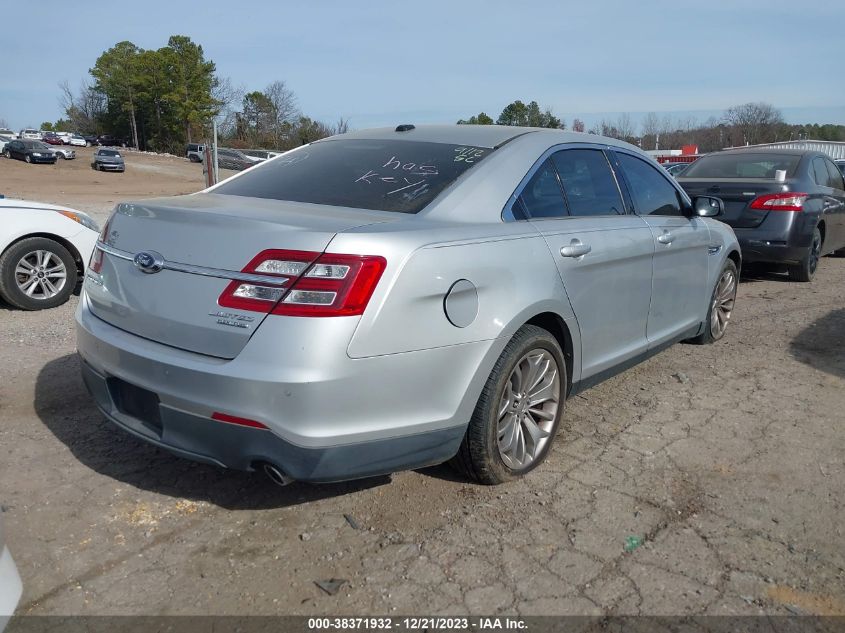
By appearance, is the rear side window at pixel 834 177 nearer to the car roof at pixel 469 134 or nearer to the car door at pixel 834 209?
the car door at pixel 834 209

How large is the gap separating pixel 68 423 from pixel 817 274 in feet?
29.5

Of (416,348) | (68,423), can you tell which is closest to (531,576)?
(416,348)

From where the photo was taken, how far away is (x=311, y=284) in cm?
252

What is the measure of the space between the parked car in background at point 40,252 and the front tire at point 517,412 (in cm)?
499

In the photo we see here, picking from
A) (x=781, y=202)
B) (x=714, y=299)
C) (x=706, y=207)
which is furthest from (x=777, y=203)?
(x=706, y=207)

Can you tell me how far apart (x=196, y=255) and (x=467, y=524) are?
151 cm

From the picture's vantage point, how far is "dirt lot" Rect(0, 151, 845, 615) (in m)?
2.54

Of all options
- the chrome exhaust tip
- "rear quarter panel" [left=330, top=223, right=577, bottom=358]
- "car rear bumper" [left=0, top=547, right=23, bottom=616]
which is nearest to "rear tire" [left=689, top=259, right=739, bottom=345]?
"rear quarter panel" [left=330, top=223, right=577, bottom=358]

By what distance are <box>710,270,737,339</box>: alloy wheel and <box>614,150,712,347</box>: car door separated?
1.70 ft

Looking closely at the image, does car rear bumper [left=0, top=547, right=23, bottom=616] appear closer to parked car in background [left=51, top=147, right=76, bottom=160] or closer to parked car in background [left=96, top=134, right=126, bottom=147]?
parked car in background [left=51, top=147, right=76, bottom=160]

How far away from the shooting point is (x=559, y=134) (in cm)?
392

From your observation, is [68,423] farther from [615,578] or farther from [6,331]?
[615,578]

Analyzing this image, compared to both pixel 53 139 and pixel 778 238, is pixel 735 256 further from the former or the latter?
pixel 53 139

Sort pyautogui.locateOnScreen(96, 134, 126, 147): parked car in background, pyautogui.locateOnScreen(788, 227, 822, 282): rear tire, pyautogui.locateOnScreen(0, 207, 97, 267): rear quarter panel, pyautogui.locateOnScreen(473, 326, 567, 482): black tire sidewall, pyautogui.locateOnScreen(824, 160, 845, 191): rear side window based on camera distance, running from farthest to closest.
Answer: pyautogui.locateOnScreen(96, 134, 126, 147): parked car in background
pyautogui.locateOnScreen(824, 160, 845, 191): rear side window
pyautogui.locateOnScreen(788, 227, 822, 282): rear tire
pyautogui.locateOnScreen(0, 207, 97, 267): rear quarter panel
pyautogui.locateOnScreen(473, 326, 567, 482): black tire sidewall
